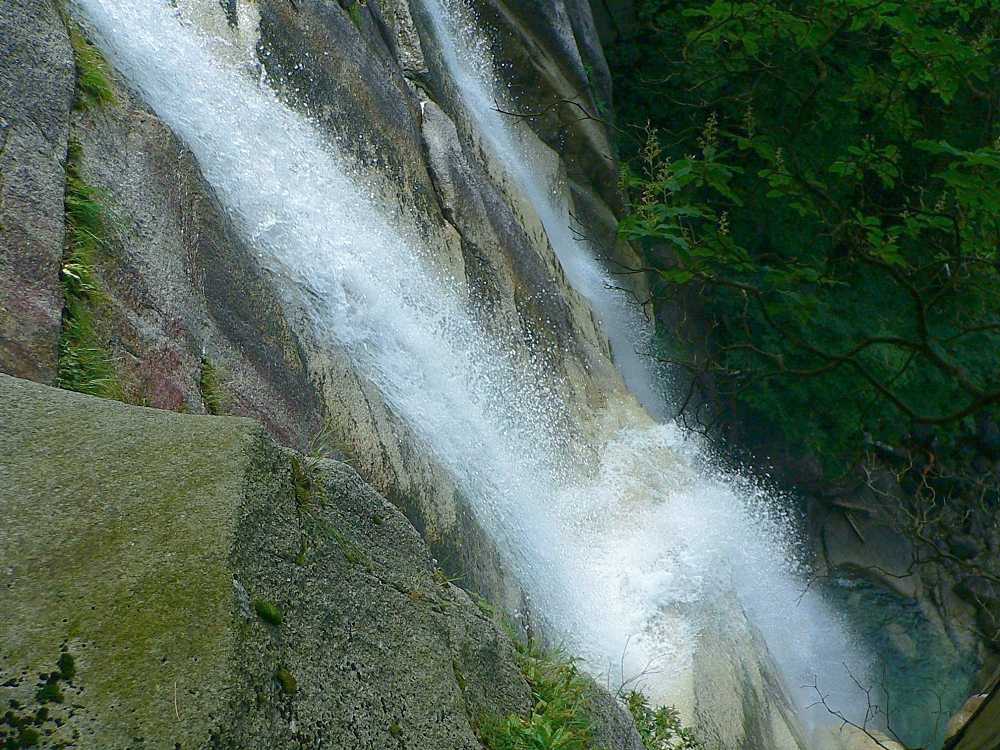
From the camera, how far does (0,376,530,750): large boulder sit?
5.14 feet

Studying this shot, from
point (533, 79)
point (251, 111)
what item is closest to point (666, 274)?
point (251, 111)

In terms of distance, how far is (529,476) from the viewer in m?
6.31

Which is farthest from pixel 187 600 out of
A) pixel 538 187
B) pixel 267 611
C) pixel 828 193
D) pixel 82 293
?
pixel 538 187

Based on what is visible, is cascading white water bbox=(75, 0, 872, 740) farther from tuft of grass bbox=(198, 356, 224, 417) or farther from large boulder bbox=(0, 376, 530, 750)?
large boulder bbox=(0, 376, 530, 750)

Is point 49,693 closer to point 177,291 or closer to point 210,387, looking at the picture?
point 210,387

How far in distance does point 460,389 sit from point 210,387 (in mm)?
2728

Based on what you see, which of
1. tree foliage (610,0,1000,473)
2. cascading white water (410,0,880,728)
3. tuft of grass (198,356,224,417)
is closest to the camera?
tuft of grass (198,356,224,417)

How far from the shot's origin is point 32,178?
118 inches

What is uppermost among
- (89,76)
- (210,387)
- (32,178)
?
(89,76)

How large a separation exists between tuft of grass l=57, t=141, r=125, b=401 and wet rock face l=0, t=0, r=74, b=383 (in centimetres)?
4

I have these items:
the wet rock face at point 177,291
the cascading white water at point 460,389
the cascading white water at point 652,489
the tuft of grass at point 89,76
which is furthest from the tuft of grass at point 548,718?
the cascading white water at point 652,489

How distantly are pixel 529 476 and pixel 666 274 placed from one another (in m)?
2.42

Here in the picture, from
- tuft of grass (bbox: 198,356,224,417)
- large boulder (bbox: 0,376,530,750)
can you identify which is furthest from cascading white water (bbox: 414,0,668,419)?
large boulder (bbox: 0,376,530,750)

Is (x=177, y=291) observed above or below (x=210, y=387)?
above
